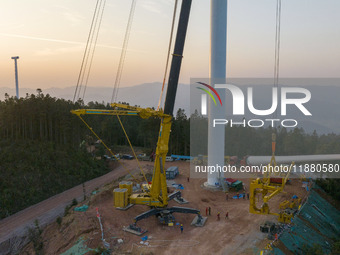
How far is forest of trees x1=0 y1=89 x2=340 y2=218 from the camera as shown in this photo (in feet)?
126

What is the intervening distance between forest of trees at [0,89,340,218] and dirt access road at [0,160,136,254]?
1.58m

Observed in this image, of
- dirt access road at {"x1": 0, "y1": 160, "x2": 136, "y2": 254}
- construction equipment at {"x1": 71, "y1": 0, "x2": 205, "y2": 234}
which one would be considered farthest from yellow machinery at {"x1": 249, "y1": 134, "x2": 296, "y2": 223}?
dirt access road at {"x1": 0, "y1": 160, "x2": 136, "y2": 254}

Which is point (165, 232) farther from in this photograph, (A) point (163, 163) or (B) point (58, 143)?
(B) point (58, 143)

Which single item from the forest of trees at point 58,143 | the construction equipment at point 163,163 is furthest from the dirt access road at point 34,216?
the construction equipment at point 163,163

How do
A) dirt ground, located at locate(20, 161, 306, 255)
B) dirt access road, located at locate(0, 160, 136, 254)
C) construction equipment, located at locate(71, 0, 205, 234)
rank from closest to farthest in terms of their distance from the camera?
1. dirt ground, located at locate(20, 161, 306, 255)
2. construction equipment, located at locate(71, 0, 205, 234)
3. dirt access road, located at locate(0, 160, 136, 254)

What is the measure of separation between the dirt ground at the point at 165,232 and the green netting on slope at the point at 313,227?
1.97m

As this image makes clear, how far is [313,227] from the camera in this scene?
24.4m

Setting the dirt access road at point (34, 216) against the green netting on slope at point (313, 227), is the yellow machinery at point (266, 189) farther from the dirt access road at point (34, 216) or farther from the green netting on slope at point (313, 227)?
the dirt access road at point (34, 216)

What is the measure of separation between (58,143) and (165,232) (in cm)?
3983

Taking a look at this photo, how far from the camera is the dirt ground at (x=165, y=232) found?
62.5ft

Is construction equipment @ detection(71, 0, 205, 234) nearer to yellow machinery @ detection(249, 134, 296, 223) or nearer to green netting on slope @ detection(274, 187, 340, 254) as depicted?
yellow machinery @ detection(249, 134, 296, 223)

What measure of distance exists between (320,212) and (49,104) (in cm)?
4643

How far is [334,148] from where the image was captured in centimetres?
5347

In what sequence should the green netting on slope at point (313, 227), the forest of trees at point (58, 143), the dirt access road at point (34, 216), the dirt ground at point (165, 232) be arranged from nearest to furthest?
the dirt ground at point (165, 232), the green netting on slope at point (313, 227), the dirt access road at point (34, 216), the forest of trees at point (58, 143)
